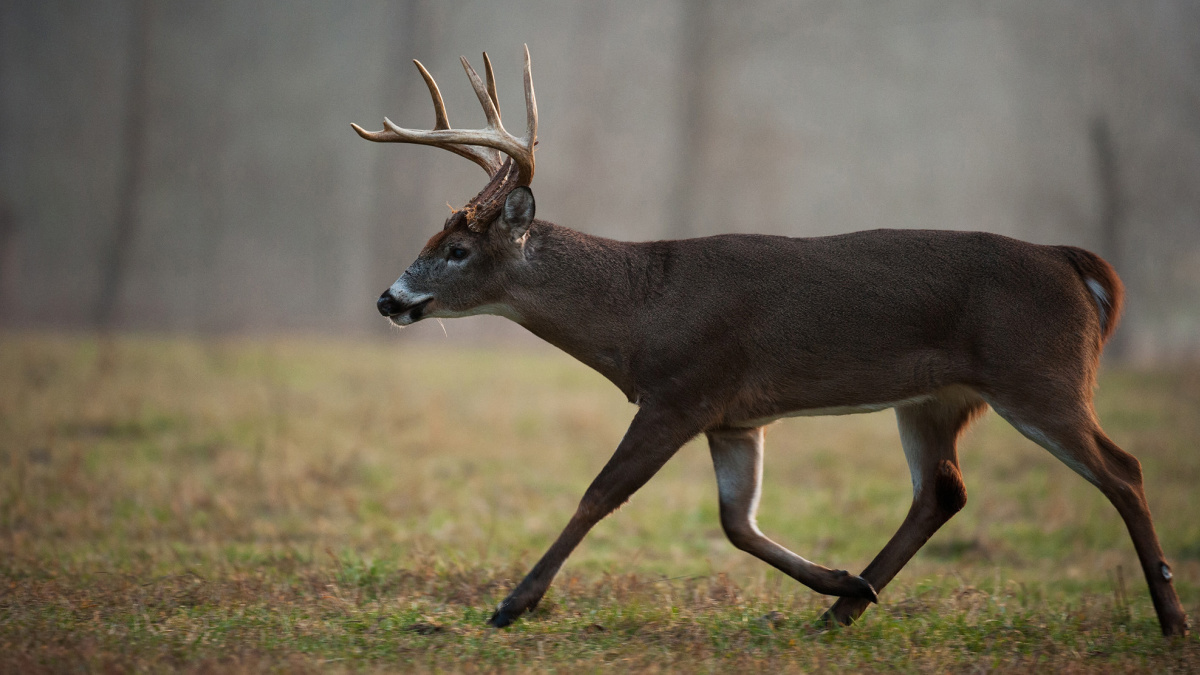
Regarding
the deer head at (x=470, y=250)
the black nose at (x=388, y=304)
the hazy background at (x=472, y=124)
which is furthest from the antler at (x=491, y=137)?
the hazy background at (x=472, y=124)

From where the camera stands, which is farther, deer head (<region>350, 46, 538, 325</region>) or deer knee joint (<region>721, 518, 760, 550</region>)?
deer head (<region>350, 46, 538, 325</region>)

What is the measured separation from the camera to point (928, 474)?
5844mm

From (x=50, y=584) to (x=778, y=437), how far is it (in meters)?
9.41

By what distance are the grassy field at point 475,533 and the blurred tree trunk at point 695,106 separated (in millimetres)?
15915

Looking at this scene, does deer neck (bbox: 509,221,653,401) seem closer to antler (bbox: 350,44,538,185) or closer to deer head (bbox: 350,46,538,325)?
deer head (bbox: 350,46,538,325)

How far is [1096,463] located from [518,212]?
10.4 feet

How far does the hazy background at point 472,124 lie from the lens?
31.3 m

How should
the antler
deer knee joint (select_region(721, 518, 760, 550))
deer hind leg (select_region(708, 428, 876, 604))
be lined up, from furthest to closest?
the antler → deer knee joint (select_region(721, 518, 760, 550)) → deer hind leg (select_region(708, 428, 876, 604))

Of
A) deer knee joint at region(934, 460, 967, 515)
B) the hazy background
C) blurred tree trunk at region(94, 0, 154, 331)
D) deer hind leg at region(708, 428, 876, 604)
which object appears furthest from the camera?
the hazy background

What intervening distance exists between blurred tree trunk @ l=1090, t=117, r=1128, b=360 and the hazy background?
3.65m

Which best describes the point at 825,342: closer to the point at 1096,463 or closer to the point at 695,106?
the point at 1096,463

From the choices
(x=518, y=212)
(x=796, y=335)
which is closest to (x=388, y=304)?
(x=518, y=212)

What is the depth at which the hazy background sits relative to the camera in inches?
1234

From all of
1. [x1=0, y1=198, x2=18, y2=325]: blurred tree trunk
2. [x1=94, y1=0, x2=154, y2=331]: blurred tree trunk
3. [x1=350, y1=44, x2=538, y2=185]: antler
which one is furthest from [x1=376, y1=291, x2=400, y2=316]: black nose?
[x1=0, y1=198, x2=18, y2=325]: blurred tree trunk
